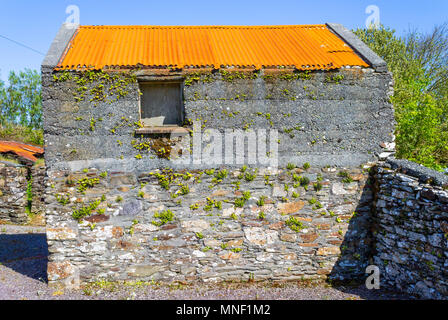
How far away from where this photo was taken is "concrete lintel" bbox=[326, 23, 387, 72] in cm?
624

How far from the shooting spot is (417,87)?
1165cm

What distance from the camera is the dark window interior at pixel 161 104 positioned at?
6125mm

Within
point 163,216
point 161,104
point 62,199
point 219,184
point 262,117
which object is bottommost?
point 163,216

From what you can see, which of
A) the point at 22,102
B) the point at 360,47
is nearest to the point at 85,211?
the point at 360,47

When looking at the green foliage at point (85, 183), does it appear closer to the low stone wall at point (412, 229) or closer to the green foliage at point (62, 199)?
the green foliage at point (62, 199)

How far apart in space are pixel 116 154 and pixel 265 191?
104 inches

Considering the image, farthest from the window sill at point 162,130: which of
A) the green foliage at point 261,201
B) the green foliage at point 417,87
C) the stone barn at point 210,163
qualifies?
the green foliage at point 417,87

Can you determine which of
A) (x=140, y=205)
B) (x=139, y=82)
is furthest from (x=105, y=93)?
(x=140, y=205)

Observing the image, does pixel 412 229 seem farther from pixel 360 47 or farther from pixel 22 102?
pixel 22 102

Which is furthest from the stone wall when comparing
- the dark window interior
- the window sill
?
the dark window interior

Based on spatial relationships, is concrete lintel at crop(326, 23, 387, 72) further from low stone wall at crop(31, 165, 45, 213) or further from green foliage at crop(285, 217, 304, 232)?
low stone wall at crop(31, 165, 45, 213)

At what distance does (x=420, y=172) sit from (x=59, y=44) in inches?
262

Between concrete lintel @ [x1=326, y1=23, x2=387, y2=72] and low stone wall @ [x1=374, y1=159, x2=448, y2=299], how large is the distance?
1.76m

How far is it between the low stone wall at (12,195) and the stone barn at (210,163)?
324 inches
